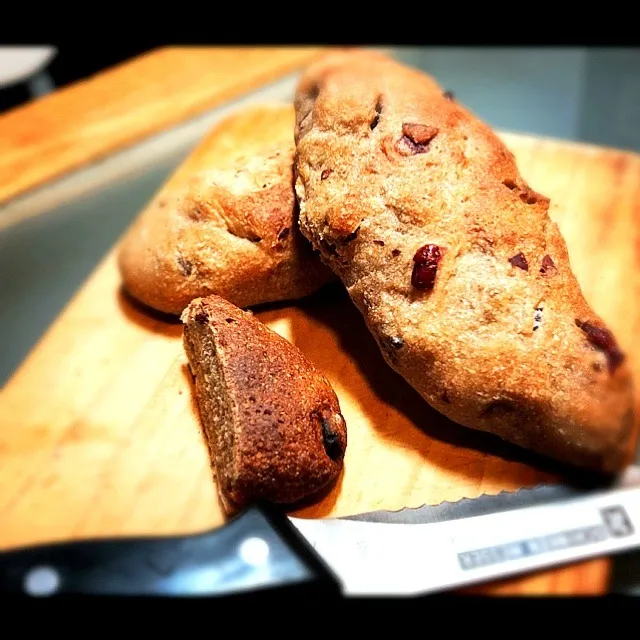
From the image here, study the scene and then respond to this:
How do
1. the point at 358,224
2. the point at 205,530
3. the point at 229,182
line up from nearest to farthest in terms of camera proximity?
the point at 205,530 → the point at 358,224 → the point at 229,182

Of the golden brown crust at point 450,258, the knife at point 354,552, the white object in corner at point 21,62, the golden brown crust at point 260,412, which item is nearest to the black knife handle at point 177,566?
the knife at point 354,552

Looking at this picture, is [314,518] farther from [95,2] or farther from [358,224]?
[95,2]

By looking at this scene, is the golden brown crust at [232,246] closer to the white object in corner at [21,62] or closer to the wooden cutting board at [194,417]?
the wooden cutting board at [194,417]

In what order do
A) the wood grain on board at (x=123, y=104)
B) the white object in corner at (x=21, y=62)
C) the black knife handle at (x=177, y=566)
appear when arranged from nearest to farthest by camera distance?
the black knife handle at (x=177, y=566), the wood grain on board at (x=123, y=104), the white object in corner at (x=21, y=62)

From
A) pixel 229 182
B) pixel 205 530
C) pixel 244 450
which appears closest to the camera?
pixel 205 530

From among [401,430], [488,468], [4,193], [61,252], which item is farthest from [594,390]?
[4,193]
